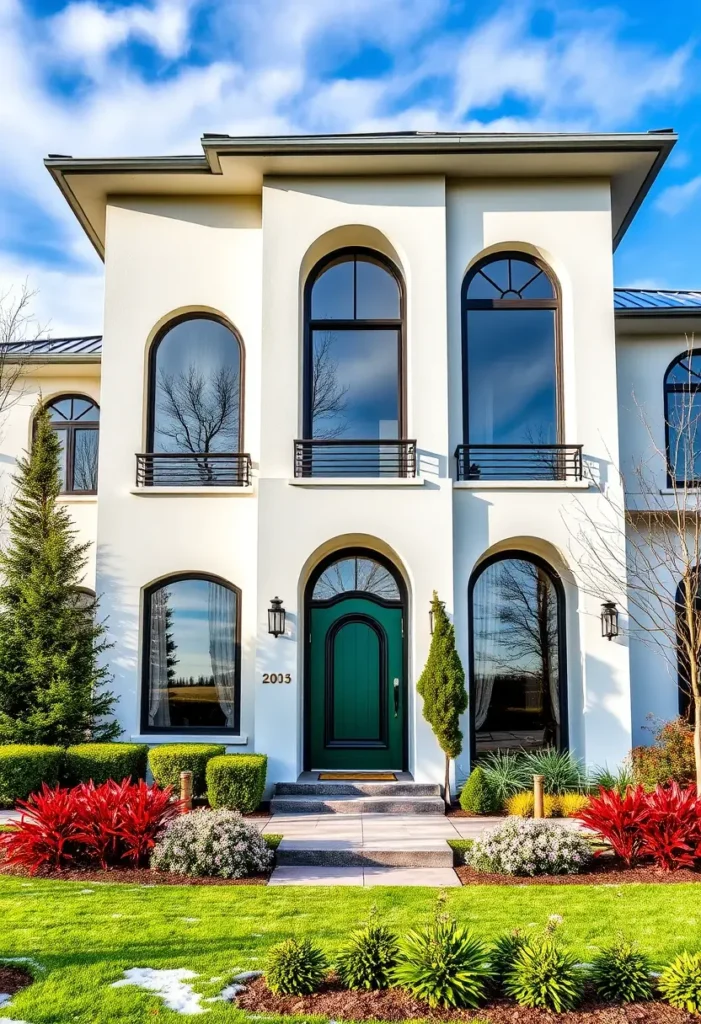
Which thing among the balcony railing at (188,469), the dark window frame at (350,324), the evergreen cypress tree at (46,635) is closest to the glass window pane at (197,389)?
the balcony railing at (188,469)

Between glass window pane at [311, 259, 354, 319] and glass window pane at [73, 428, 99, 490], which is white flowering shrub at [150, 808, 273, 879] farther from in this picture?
glass window pane at [73, 428, 99, 490]

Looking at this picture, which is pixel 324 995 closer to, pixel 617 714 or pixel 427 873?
pixel 427 873

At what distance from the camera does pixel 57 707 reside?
1090cm

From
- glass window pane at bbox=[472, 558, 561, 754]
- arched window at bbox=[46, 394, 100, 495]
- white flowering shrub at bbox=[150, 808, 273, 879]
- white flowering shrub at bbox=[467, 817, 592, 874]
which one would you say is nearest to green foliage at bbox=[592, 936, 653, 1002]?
white flowering shrub at bbox=[467, 817, 592, 874]

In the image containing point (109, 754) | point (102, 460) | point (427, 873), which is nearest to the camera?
point (427, 873)

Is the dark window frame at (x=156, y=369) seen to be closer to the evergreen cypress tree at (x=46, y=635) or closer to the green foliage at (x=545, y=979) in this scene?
the evergreen cypress tree at (x=46, y=635)

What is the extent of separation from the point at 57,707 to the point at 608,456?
8.41 m

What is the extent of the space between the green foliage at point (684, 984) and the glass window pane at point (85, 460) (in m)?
11.8

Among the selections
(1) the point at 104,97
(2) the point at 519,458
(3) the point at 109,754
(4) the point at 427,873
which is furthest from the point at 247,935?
(1) the point at 104,97

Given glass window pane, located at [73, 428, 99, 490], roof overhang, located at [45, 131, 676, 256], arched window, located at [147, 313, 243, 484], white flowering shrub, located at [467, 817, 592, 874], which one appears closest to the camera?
white flowering shrub, located at [467, 817, 592, 874]

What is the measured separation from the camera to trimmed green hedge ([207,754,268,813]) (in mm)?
9984

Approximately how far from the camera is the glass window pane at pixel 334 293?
41.3 ft

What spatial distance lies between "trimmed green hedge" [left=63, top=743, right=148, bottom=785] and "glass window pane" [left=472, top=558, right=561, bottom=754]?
191 inches

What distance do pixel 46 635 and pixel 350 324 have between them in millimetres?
6320
